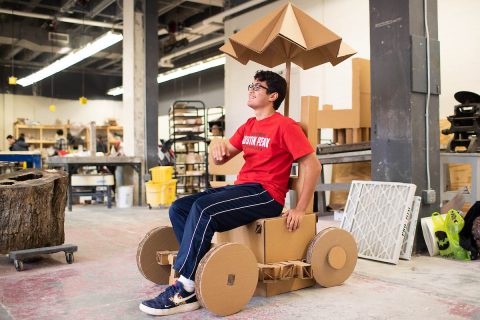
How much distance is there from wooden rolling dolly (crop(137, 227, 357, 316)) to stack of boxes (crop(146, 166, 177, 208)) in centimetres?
519

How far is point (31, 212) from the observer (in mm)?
3943

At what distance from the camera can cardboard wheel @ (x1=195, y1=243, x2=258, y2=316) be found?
96.0 inches

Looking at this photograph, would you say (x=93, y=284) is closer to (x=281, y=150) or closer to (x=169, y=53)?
(x=281, y=150)

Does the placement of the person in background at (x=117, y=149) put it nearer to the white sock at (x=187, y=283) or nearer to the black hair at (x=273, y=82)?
the black hair at (x=273, y=82)

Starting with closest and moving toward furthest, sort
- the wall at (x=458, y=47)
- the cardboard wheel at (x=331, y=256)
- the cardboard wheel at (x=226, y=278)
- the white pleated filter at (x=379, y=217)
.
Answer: the cardboard wheel at (x=226, y=278) < the cardboard wheel at (x=331, y=256) < the white pleated filter at (x=379, y=217) < the wall at (x=458, y=47)

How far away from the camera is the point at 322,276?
304 cm

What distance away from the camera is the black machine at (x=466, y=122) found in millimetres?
5320

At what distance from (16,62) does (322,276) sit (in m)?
17.8

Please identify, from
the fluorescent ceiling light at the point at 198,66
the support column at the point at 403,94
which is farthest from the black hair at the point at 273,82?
the fluorescent ceiling light at the point at 198,66

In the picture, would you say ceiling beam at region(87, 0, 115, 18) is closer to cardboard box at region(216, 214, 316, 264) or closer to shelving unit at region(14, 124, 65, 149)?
shelving unit at region(14, 124, 65, 149)

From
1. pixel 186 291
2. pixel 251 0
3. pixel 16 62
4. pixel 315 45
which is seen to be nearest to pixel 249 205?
pixel 186 291

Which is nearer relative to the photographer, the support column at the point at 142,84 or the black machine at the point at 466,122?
the black machine at the point at 466,122

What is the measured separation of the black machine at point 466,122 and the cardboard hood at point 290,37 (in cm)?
251

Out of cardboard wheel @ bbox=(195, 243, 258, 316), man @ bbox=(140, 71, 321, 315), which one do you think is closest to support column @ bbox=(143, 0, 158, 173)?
man @ bbox=(140, 71, 321, 315)
